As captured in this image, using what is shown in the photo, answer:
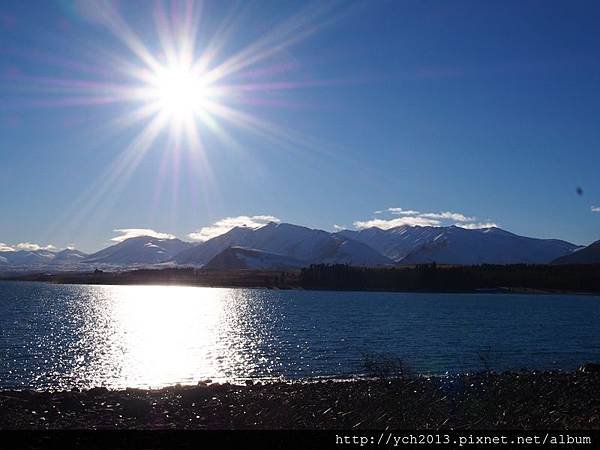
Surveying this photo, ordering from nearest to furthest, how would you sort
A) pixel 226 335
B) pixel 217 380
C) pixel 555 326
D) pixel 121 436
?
pixel 121 436 → pixel 217 380 → pixel 226 335 → pixel 555 326

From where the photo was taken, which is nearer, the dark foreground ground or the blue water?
the dark foreground ground

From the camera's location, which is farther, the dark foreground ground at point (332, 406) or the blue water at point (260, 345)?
the blue water at point (260, 345)

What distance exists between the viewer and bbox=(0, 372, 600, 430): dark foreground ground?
1014 inches

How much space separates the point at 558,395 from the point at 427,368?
1995cm

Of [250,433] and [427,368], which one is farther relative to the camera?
[427,368]

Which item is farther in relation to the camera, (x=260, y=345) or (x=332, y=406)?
(x=260, y=345)

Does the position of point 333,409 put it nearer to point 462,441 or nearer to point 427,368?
point 462,441

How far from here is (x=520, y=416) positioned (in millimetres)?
26078

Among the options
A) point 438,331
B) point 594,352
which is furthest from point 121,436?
point 438,331

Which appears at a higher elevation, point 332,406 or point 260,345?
point 332,406

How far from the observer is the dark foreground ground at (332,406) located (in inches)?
1014

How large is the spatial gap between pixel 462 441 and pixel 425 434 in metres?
1.84

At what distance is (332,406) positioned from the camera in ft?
103

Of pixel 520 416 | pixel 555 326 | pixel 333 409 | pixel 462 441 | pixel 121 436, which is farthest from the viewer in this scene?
pixel 555 326
